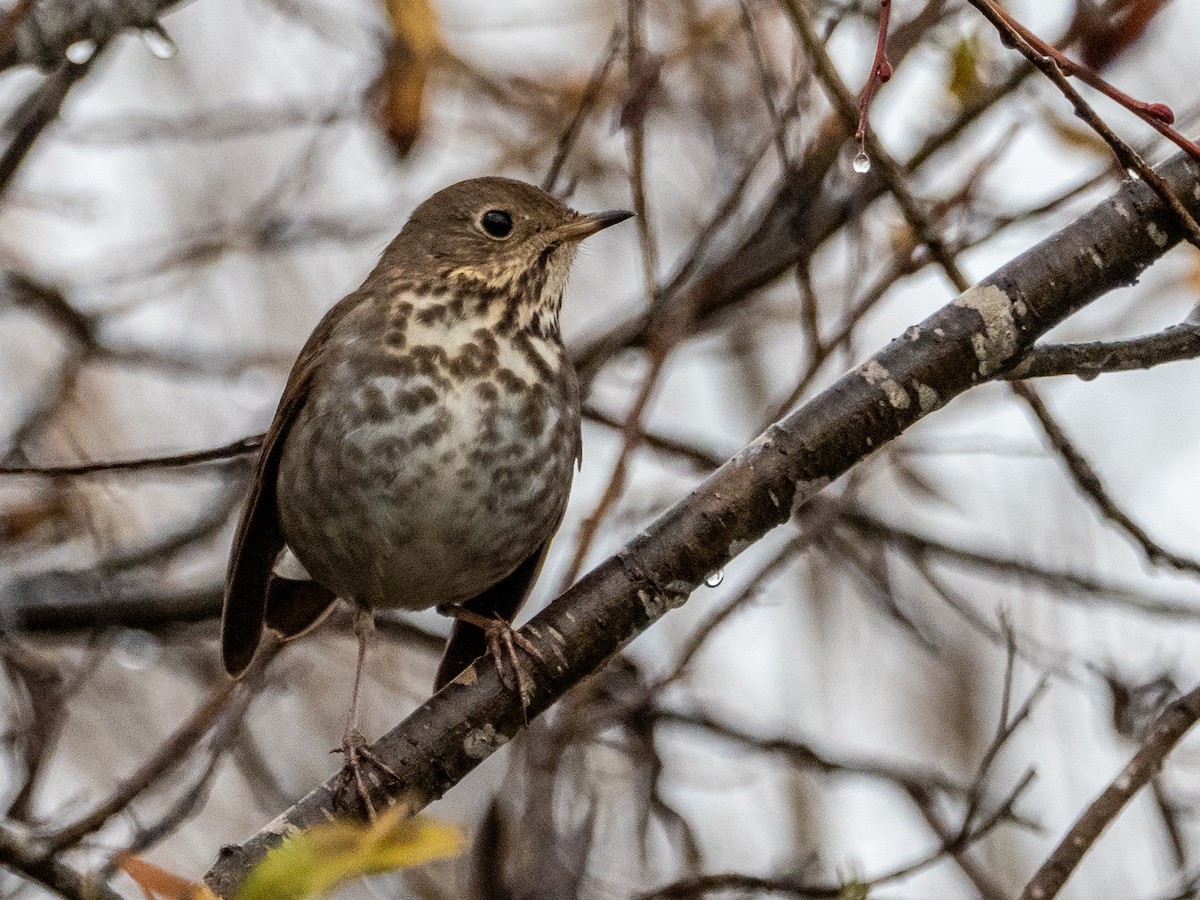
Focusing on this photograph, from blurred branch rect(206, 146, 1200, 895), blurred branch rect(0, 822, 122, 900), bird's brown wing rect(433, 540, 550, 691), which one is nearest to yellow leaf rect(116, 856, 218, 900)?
blurred branch rect(0, 822, 122, 900)

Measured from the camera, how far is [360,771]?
3.73 metres

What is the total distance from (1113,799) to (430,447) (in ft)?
6.59

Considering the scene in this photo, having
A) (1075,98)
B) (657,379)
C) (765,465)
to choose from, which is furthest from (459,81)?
(1075,98)

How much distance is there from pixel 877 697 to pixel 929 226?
6428 millimetres

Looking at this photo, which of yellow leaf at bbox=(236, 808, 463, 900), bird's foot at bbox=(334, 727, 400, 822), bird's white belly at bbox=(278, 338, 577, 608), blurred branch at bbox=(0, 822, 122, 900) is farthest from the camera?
bird's white belly at bbox=(278, 338, 577, 608)

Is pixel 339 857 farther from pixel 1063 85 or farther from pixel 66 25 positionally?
pixel 66 25

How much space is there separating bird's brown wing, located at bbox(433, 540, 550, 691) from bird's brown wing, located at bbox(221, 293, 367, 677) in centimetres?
59

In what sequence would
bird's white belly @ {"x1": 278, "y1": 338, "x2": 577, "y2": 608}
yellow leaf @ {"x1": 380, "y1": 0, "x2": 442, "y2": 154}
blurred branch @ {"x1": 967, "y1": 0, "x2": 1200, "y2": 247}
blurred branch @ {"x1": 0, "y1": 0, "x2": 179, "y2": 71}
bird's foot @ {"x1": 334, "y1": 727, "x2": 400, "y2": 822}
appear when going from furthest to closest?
yellow leaf @ {"x1": 380, "y1": 0, "x2": 442, "y2": 154} < bird's white belly @ {"x1": 278, "y1": 338, "x2": 577, "y2": 608} < blurred branch @ {"x1": 0, "y1": 0, "x2": 179, "y2": 71} < bird's foot @ {"x1": 334, "y1": 727, "x2": 400, "y2": 822} < blurred branch @ {"x1": 967, "y1": 0, "x2": 1200, "y2": 247}

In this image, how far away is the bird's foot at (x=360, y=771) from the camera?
12.0 ft

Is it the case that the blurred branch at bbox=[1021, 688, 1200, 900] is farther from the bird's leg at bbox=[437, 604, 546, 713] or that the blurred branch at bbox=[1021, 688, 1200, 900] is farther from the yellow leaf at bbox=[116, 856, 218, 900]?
the yellow leaf at bbox=[116, 856, 218, 900]

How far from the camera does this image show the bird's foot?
144 inches

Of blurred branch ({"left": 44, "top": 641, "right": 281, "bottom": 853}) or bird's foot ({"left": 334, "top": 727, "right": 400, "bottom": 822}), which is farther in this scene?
bird's foot ({"left": 334, "top": 727, "right": 400, "bottom": 822})

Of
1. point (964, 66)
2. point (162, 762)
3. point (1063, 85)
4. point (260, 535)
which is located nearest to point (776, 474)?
point (1063, 85)

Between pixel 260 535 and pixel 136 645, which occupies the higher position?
pixel 136 645
